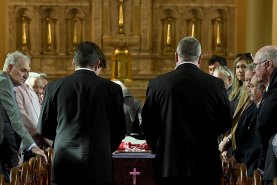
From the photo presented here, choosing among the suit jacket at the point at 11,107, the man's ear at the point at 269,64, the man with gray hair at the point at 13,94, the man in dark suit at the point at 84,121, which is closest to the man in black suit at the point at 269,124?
the man's ear at the point at 269,64

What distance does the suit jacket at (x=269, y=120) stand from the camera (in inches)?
181

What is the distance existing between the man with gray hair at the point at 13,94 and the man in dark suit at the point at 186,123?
4.41 ft

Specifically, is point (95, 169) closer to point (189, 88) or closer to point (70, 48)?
point (189, 88)

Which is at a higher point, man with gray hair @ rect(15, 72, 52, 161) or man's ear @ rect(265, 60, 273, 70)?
man's ear @ rect(265, 60, 273, 70)

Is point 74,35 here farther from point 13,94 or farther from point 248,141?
point 248,141

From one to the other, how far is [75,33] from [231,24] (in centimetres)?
278

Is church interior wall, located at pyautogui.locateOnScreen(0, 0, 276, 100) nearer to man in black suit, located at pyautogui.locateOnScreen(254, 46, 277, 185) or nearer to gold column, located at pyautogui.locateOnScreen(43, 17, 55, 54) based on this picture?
gold column, located at pyautogui.locateOnScreen(43, 17, 55, 54)

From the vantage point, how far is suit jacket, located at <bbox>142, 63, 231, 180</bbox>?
15.9 feet

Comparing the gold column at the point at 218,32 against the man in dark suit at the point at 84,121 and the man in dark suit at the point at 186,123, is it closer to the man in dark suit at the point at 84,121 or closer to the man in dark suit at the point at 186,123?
the man in dark suit at the point at 186,123

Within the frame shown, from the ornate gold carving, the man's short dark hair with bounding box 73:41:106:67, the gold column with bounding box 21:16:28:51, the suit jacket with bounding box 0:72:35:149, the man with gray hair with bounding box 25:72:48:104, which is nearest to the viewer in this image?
the man's short dark hair with bounding box 73:41:106:67

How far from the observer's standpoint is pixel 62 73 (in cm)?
1312

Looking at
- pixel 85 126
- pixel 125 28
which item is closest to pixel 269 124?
pixel 85 126

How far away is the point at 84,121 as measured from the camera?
4.82 m

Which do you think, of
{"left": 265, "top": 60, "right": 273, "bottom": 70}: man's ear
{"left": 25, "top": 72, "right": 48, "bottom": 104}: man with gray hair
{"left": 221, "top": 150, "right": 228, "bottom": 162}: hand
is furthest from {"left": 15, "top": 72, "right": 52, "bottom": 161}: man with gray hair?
{"left": 265, "top": 60, "right": 273, "bottom": 70}: man's ear
